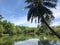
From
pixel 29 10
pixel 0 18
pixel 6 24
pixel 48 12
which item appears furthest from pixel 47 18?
pixel 6 24

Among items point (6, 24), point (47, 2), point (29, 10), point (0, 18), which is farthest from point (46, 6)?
point (6, 24)

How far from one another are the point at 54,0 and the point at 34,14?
4.05 m

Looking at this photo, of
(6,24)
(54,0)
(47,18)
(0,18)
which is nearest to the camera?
(54,0)

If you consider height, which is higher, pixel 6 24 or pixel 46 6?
pixel 46 6

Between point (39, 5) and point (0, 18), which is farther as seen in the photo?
point (0, 18)

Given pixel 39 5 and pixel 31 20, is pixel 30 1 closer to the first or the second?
pixel 39 5

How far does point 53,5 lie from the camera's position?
33.8m

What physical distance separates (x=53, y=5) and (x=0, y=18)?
10673 cm

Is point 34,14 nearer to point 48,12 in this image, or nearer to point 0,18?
point 48,12

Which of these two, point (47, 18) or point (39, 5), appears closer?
point (39, 5)

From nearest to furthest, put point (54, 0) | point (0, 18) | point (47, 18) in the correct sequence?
point (54, 0)
point (47, 18)
point (0, 18)

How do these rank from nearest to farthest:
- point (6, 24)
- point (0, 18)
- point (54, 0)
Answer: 1. point (54, 0)
2. point (0, 18)
3. point (6, 24)

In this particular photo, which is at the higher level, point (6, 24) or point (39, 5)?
point (39, 5)

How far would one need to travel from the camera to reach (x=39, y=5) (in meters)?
31.9
